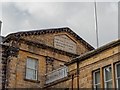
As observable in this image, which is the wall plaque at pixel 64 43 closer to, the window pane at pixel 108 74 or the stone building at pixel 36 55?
the stone building at pixel 36 55

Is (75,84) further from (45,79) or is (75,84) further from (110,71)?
(45,79)

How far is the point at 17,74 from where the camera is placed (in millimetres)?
28016

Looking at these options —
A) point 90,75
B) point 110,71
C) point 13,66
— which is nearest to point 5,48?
point 13,66

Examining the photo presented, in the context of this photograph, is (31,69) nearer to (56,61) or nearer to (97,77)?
(56,61)

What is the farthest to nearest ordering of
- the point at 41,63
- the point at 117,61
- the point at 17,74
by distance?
the point at 41,63 < the point at 17,74 < the point at 117,61

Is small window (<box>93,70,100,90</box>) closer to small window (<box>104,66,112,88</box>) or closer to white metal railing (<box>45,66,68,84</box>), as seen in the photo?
small window (<box>104,66,112,88</box>)

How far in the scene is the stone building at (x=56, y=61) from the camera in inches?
848

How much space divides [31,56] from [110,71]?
10397mm

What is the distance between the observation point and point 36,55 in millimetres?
30250

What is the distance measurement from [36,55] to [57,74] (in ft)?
12.4

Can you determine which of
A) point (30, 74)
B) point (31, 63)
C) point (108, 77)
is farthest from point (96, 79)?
point (31, 63)

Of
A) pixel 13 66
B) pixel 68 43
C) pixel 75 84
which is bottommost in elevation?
pixel 75 84

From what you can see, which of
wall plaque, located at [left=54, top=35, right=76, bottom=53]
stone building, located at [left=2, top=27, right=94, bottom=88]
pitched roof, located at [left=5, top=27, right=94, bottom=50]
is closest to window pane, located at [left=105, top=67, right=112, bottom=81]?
stone building, located at [left=2, top=27, right=94, bottom=88]

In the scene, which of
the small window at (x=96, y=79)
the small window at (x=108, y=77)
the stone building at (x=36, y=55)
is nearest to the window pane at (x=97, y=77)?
the small window at (x=96, y=79)
